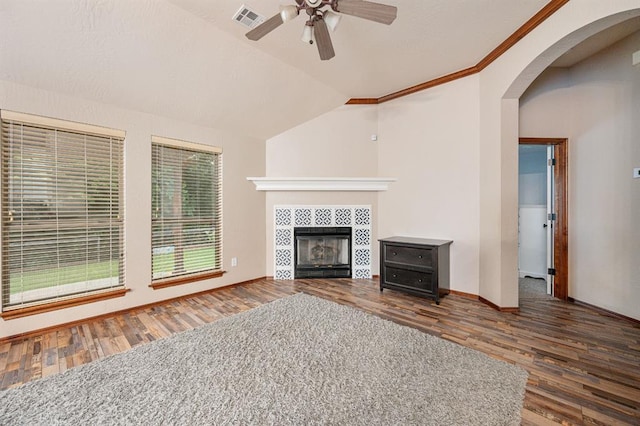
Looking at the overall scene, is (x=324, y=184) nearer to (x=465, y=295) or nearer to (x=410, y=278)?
(x=410, y=278)

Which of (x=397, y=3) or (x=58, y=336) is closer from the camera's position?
(x=397, y=3)

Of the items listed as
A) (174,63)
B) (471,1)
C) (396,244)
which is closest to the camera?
(471,1)

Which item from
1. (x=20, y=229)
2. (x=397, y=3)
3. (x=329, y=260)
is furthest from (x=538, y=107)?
(x=20, y=229)

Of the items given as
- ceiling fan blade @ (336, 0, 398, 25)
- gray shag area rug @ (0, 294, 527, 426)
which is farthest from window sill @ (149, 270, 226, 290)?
ceiling fan blade @ (336, 0, 398, 25)

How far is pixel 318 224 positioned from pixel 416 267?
5.75ft

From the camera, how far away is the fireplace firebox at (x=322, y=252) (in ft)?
14.6

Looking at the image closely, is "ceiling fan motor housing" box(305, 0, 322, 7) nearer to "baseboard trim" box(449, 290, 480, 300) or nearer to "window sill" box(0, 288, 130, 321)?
"window sill" box(0, 288, 130, 321)

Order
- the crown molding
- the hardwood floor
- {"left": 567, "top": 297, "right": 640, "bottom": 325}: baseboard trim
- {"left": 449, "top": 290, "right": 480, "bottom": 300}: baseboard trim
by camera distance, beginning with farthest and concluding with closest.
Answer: {"left": 449, "top": 290, "right": 480, "bottom": 300}: baseboard trim
{"left": 567, "top": 297, "right": 640, "bottom": 325}: baseboard trim
the crown molding
the hardwood floor

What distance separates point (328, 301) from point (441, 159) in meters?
2.55

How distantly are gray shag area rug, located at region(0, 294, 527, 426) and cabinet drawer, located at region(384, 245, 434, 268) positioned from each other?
1.13 metres

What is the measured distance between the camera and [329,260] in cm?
457

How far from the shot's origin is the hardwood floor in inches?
64.6

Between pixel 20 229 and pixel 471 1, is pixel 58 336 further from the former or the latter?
pixel 471 1

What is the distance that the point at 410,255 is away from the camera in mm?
3479
